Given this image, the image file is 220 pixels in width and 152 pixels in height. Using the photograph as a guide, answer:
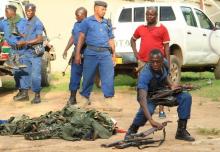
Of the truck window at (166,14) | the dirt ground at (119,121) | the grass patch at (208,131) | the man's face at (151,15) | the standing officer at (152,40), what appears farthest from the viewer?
the truck window at (166,14)

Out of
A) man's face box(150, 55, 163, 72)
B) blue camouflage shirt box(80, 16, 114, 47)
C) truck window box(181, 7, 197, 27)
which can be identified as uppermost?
truck window box(181, 7, 197, 27)

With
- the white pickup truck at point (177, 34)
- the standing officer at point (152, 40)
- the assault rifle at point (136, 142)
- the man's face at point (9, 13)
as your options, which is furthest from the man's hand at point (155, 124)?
the white pickup truck at point (177, 34)

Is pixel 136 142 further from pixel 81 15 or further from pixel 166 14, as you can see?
pixel 166 14

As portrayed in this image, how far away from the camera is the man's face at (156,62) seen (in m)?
7.22

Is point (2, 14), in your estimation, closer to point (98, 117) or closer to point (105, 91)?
point (105, 91)

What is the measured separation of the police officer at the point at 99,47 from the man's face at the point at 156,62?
9.68 ft

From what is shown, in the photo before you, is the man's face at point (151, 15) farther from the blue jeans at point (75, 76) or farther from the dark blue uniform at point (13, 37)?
the dark blue uniform at point (13, 37)

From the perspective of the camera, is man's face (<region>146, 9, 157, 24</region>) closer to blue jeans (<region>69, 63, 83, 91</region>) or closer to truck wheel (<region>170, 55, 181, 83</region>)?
blue jeans (<region>69, 63, 83, 91</region>)

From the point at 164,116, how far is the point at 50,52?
5345 mm

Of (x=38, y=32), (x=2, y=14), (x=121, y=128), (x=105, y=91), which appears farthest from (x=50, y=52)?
(x=121, y=128)

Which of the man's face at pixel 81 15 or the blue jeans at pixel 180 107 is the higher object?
the man's face at pixel 81 15

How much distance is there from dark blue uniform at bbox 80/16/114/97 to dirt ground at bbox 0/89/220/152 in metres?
0.55

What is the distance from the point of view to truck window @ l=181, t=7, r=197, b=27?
14.2 metres

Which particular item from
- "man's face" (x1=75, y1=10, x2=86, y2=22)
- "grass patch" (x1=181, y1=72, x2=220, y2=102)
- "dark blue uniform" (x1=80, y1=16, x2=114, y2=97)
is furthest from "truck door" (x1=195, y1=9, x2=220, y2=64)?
"dark blue uniform" (x1=80, y1=16, x2=114, y2=97)
